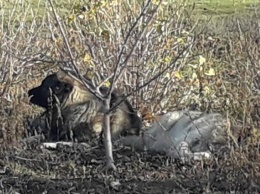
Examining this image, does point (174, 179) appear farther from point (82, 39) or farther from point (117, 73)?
point (82, 39)

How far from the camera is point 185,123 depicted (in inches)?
308

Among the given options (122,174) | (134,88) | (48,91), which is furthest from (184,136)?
(48,91)

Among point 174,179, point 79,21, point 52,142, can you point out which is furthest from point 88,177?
point 79,21

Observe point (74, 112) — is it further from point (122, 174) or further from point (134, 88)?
point (122, 174)

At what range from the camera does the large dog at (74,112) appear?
8422mm

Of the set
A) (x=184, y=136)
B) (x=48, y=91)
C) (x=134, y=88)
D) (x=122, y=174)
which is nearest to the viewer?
(x=122, y=174)

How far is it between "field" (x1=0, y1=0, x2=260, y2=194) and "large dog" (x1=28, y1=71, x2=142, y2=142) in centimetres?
25

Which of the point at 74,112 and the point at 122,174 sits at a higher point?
the point at 74,112

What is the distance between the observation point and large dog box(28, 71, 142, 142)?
8422mm

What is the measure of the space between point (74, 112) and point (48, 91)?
15.0 inches

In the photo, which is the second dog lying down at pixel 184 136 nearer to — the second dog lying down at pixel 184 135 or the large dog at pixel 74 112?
the second dog lying down at pixel 184 135

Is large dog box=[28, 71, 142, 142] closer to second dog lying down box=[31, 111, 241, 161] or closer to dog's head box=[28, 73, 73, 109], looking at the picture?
dog's head box=[28, 73, 73, 109]

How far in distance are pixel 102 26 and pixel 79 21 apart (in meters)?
0.32

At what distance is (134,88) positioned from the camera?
8.83 metres
